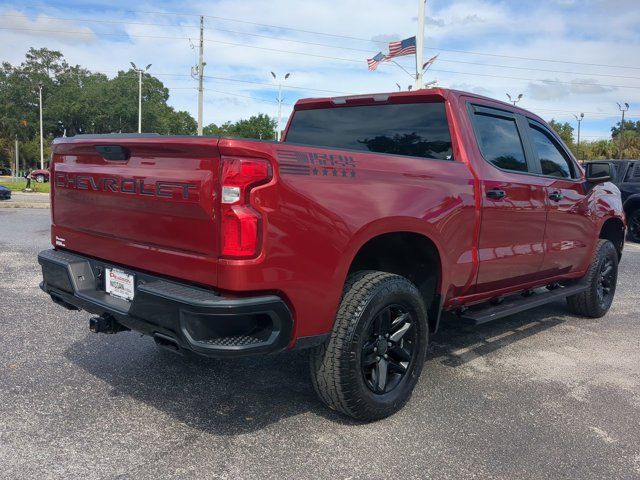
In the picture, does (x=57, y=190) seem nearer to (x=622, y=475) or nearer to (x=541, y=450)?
(x=541, y=450)

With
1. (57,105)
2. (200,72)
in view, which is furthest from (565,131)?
(57,105)

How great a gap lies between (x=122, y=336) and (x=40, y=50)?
84859 millimetres

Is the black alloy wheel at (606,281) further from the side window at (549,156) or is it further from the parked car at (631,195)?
the parked car at (631,195)

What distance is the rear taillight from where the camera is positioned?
2.42 m

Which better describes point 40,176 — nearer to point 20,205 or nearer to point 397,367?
point 20,205

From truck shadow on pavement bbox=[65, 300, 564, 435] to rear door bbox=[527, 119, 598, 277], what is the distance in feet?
2.88

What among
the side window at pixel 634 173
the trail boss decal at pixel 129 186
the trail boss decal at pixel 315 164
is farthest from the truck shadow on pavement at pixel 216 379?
the side window at pixel 634 173

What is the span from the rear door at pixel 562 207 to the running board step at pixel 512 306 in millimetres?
179

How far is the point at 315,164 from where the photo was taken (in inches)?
104

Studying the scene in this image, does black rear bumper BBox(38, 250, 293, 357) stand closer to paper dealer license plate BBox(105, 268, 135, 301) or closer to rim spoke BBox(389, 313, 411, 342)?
paper dealer license plate BBox(105, 268, 135, 301)

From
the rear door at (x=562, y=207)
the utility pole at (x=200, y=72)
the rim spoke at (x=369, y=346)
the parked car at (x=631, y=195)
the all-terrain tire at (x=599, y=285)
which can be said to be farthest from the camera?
the utility pole at (x=200, y=72)

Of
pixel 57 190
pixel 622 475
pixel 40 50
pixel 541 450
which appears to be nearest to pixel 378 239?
pixel 541 450

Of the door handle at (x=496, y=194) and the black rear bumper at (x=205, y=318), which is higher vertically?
the door handle at (x=496, y=194)

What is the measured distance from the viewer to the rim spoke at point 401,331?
3.18 m
